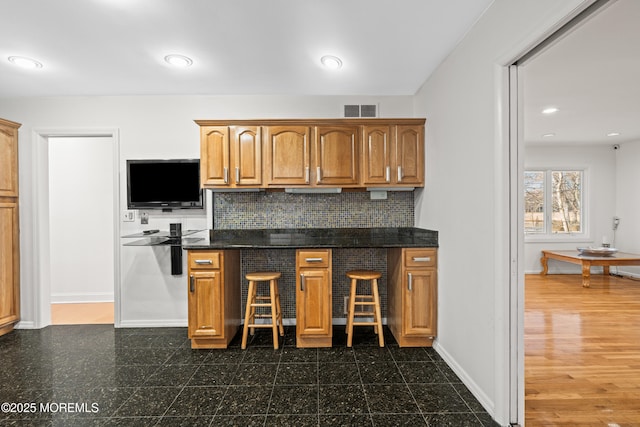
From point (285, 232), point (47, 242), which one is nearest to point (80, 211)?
point (47, 242)

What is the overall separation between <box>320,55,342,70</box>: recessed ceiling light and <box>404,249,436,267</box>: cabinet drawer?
173cm

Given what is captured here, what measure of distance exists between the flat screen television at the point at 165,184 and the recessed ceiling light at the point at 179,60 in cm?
95

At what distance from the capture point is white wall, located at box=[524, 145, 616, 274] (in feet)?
19.3

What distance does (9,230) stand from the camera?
10.4ft

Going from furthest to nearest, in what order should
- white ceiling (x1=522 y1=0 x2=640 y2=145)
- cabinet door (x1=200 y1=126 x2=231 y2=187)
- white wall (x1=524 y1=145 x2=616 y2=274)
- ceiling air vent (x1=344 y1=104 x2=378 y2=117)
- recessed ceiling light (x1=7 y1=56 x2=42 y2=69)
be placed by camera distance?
white wall (x1=524 y1=145 x2=616 y2=274), ceiling air vent (x1=344 y1=104 x2=378 y2=117), cabinet door (x1=200 y1=126 x2=231 y2=187), recessed ceiling light (x1=7 y1=56 x2=42 y2=69), white ceiling (x1=522 y1=0 x2=640 y2=145)

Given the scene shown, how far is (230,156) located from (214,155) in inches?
6.1

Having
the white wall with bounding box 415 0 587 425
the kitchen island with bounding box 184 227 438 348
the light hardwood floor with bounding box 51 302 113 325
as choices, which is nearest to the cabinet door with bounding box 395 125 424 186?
the white wall with bounding box 415 0 587 425

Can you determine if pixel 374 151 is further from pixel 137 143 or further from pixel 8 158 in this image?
pixel 8 158

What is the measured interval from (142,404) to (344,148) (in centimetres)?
259

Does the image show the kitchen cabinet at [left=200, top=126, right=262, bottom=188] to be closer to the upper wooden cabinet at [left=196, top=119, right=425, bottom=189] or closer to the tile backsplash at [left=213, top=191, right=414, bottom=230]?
the upper wooden cabinet at [left=196, top=119, right=425, bottom=189]

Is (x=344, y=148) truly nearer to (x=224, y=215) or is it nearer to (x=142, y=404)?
(x=224, y=215)

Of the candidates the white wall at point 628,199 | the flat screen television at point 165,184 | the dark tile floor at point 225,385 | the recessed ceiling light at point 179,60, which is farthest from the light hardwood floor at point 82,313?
the white wall at point 628,199

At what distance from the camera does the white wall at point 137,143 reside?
3.29 meters

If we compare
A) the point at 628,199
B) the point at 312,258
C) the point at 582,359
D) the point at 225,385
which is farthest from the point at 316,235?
the point at 628,199
